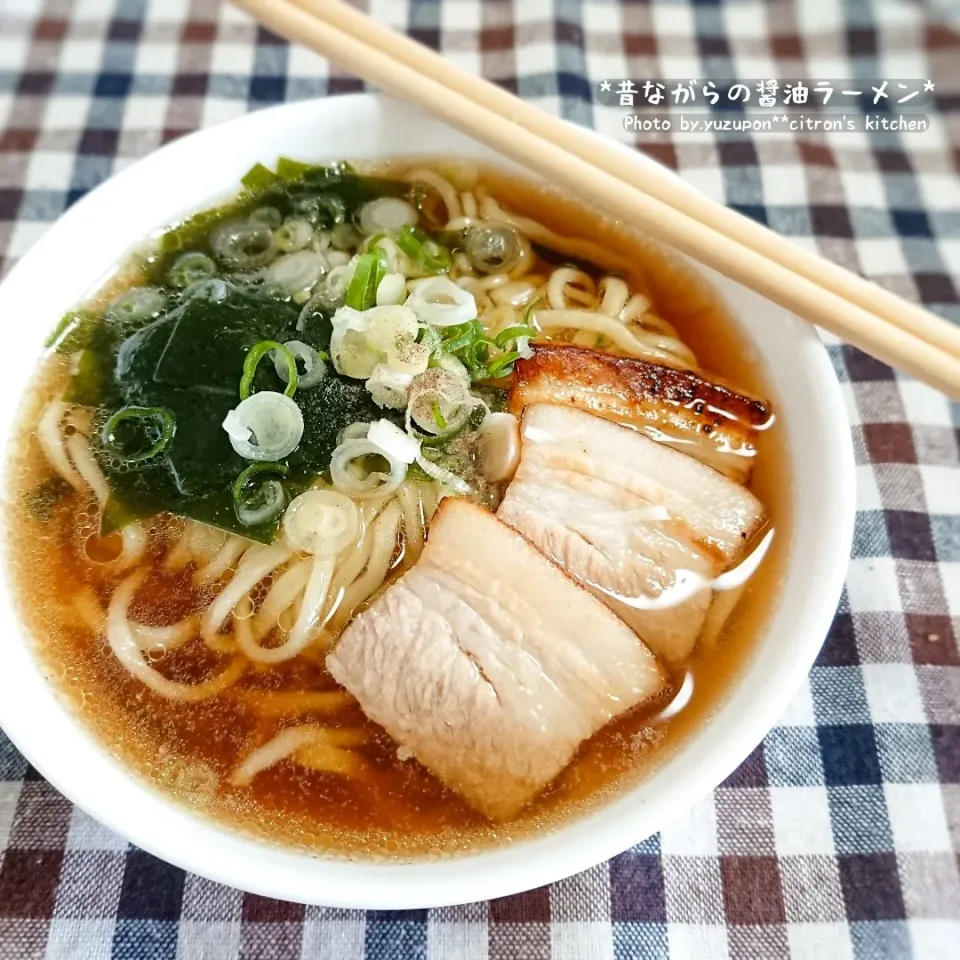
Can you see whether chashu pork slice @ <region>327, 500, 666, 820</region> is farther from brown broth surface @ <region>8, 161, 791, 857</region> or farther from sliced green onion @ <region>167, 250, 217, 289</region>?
sliced green onion @ <region>167, 250, 217, 289</region>

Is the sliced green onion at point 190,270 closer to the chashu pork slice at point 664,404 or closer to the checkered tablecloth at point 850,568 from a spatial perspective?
the checkered tablecloth at point 850,568

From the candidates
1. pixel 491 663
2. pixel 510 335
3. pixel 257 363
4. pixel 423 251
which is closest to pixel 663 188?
pixel 510 335

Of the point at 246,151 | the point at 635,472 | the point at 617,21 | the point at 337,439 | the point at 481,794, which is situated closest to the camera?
the point at 481,794

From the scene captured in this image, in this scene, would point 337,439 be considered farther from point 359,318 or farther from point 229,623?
point 229,623

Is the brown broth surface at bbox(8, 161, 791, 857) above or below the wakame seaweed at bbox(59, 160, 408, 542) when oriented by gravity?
below

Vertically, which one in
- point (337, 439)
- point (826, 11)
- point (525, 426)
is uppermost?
point (826, 11)

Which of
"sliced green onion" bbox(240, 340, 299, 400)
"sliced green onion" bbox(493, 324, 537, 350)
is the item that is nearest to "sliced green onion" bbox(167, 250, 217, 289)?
"sliced green onion" bbox(240, 340, 299, 400)

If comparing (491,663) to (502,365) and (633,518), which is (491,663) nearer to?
(633,518)

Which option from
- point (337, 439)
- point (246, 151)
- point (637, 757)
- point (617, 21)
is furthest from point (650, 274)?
point (617, 21)
